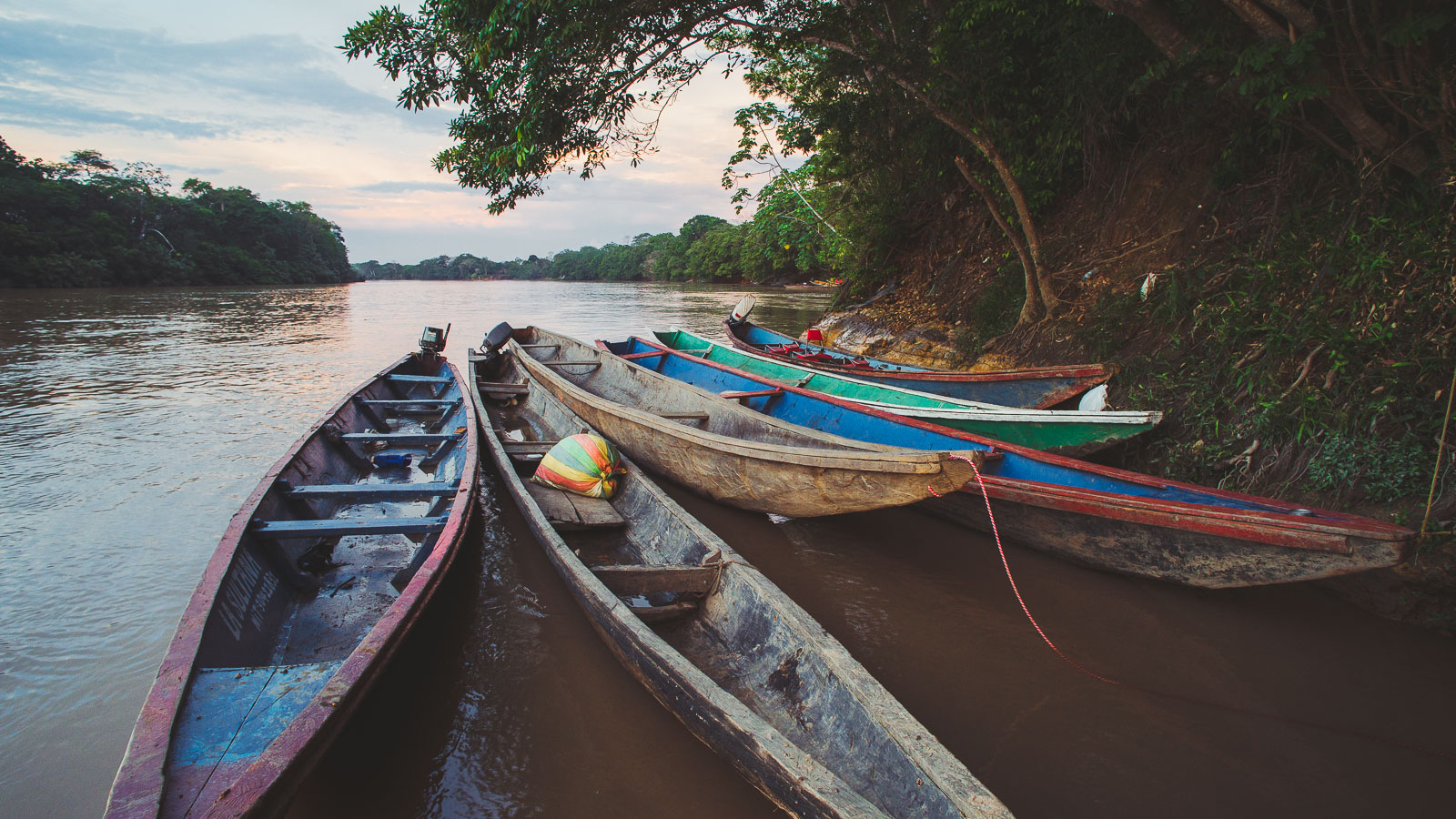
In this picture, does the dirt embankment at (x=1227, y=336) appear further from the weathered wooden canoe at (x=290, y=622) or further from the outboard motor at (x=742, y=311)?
the weathered wooden canoe at (x=290, y=622)

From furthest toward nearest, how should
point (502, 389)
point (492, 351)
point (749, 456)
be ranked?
point (492, 351), point (502, 389), point (749, 456)

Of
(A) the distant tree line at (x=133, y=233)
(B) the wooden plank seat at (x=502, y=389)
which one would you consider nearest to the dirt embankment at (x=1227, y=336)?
(B) the wooden plank seat at (x=502, y=389)

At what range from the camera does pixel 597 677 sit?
9.42 feet

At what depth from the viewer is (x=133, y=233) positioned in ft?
119

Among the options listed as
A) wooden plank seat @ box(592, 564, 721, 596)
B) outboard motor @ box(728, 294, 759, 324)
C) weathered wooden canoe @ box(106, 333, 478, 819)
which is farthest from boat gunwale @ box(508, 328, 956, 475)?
outboard motor @ box(728, 294, 759, 324)

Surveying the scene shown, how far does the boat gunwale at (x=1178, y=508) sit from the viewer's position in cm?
264

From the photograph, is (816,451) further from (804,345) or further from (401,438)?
(804,345)

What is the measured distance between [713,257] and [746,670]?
55507 mm

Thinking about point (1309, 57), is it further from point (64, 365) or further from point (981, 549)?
point (64, 365)

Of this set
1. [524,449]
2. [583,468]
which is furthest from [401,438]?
[583,468]

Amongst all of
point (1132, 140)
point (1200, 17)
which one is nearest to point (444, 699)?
point (1200, 17)

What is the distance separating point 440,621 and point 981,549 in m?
3.45

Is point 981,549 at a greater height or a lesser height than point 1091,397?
lesser

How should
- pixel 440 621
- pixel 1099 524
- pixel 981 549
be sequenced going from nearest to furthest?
pixel 440 621, pixel 1099 524, pixel 981 549
